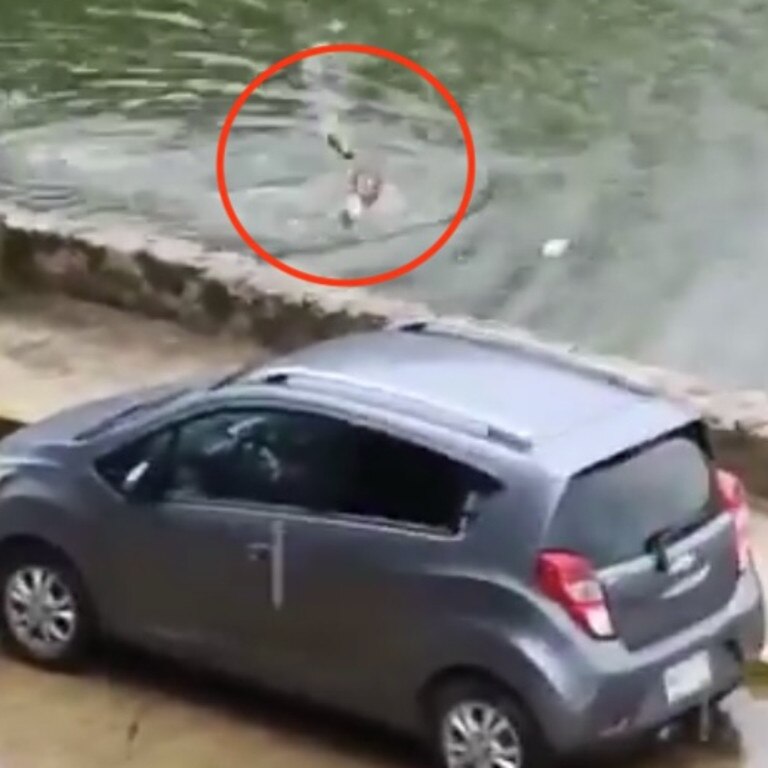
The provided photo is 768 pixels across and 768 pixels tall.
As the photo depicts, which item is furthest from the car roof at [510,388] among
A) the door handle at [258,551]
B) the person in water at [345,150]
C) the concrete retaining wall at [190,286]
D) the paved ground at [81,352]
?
the person in water at [345,150]

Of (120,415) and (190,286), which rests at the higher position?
(120,415)

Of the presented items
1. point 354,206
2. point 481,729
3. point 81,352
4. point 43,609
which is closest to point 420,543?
point 481,729

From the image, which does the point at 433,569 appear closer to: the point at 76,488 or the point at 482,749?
the point at 482,749

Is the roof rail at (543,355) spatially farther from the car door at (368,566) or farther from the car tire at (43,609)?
the car tire at (43,609)

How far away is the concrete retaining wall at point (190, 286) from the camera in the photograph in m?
12.6

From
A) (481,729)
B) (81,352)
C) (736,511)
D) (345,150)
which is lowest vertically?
(481,729)

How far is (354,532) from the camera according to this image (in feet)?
26.4

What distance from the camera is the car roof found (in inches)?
310

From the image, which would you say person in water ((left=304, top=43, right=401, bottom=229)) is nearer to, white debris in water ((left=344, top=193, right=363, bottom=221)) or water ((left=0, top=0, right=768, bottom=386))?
white debris in water ((left=344, top=193, right=363, bottom=221))

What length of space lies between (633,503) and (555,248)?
7.85 metres

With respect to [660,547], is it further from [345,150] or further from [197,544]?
[345,150]

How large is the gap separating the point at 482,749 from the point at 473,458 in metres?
1.07

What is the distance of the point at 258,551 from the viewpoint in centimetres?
832

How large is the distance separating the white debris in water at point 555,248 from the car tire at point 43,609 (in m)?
6.98
